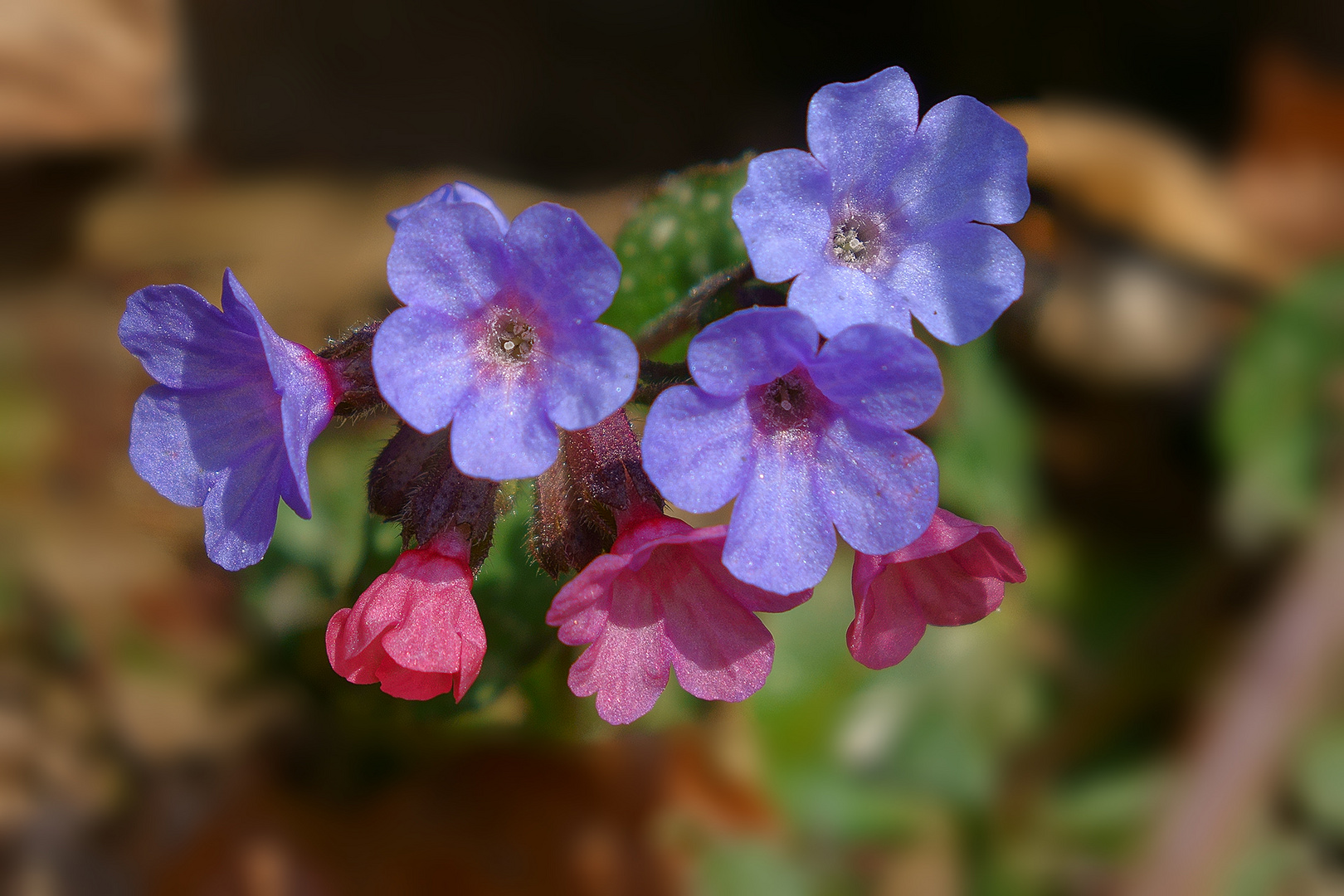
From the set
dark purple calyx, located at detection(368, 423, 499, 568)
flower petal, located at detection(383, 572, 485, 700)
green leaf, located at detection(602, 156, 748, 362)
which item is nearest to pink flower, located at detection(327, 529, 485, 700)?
flower petal, located at detection(383, 572, 485, 700)

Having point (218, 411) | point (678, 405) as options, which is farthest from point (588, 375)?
point (218, 411)

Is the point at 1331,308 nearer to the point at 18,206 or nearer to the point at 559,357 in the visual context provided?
the point at 559,357

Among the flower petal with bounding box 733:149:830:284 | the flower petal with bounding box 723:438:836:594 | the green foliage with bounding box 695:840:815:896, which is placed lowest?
the green foliage with bounding box 695:840:815:896

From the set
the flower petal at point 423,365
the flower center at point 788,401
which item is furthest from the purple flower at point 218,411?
Answer: the flower center at point 788,401

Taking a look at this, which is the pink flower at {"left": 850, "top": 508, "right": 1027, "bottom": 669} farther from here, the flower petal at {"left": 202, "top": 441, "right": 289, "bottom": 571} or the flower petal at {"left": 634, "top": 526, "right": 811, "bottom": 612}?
the flower petal at {"left": 202, "top": 441, "right": 289, "bottom": 571}

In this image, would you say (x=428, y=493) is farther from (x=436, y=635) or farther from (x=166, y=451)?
(x=166, y=451)

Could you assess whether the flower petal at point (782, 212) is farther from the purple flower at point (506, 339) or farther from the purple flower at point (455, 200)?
the purple flower at point (455, 200)
